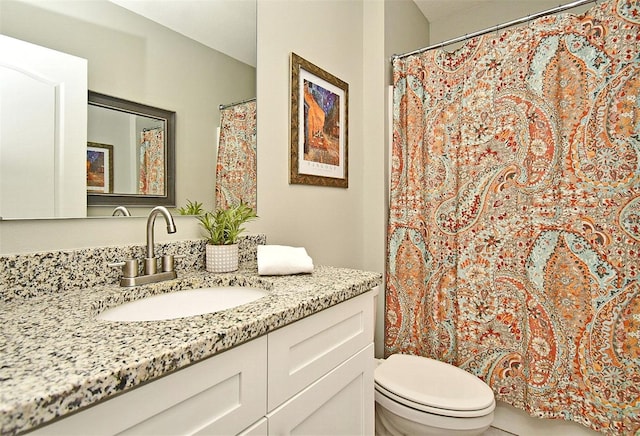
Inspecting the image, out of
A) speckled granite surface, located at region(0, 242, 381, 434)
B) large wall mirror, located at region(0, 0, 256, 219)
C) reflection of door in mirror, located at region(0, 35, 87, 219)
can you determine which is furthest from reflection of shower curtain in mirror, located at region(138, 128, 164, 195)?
speckled granite surface, located at region(0, 242, 381, 434)

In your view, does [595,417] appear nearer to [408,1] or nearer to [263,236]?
[263,236]

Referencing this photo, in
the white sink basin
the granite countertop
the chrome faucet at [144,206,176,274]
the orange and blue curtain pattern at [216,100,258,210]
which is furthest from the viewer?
the orange and blue curtain pattern at [216,100,258,210]

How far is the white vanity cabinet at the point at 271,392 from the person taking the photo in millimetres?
506

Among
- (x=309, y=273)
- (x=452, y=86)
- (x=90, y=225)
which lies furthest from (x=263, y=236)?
(x=452, y=86)

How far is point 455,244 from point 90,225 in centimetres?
155

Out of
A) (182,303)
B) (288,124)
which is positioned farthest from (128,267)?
(288,124)

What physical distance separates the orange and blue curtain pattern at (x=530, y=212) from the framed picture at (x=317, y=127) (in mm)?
331

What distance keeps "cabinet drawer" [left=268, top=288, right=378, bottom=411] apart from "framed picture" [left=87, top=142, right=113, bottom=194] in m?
0.65

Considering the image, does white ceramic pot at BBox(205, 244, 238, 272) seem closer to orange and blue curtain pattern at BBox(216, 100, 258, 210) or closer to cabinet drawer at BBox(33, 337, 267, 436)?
orange and blue curtain pattern at BBox(216, 100, 258, 210)

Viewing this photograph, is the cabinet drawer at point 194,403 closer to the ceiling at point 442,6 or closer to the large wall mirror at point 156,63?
the large wall mirror at point 156,63

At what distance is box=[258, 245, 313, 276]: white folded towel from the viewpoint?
1.08 meters

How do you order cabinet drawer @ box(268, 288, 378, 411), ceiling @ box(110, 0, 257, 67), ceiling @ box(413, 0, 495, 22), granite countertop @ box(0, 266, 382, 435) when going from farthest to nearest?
ceiling @ box(413, 0, 495, 22), ceiling @ box(110, 0, 257, 67), cabinet drawer @ box(268, 288, 378, 411), granite countertop @ box(0, 266, 382, 435)

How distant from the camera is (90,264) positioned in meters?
0.90

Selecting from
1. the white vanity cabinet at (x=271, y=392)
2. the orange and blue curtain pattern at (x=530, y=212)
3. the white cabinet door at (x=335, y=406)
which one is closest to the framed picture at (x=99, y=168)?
the white vanity cabinet at (x=271, y=392)
